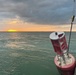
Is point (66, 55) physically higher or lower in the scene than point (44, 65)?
higher

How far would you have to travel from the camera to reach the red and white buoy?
33.5 ft

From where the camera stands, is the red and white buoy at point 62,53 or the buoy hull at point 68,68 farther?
the buoy hull at point 68,68

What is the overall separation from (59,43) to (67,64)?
156 centimetres

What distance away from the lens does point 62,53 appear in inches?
409

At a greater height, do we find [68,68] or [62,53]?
[62,53]

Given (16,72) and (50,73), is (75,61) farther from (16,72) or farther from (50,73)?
(16,72)

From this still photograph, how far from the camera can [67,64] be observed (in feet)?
34.4

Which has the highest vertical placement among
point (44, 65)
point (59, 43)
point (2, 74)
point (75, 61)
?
point (59, 43)

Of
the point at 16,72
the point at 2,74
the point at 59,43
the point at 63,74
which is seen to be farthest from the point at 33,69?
the point at 59,43

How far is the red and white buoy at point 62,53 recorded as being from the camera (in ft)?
33.5

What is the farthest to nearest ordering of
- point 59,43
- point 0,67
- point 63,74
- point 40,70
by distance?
point 0,67 → point 40,70 → point 63,74 → point 59,43

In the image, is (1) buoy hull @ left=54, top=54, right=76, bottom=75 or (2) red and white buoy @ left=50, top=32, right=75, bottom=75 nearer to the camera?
(2) red and white buoy @ left=50, top=32, right=75, bottom=75

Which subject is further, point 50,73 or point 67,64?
point 50,73

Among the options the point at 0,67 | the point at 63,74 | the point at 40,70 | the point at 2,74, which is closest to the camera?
the point at 63,74
